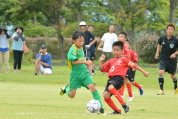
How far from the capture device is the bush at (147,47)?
121 feet

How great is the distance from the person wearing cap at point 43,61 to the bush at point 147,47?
17.9 m

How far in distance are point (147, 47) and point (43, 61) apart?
18.8 metres

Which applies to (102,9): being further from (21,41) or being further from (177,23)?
(21,41)

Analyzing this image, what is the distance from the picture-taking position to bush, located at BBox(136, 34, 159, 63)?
37.0 m

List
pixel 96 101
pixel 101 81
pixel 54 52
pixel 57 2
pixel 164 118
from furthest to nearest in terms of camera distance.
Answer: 1. pixel 54 52
2. pixel 57 2
3. pixel 101 81
4. pixel 96 101
5. pixel 164 118

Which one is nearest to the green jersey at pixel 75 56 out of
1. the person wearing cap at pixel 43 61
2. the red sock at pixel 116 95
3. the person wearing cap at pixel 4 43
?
the red sock at pixel 116 95

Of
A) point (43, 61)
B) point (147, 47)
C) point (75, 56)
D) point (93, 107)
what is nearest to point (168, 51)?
point (75, 56)

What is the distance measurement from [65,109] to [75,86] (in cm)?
64

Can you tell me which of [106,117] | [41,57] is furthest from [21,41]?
[106,117]

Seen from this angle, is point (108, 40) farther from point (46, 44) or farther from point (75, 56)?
point (46, 44)

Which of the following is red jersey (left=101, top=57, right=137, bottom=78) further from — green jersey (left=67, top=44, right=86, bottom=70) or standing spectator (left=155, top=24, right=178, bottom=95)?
standing spectator (left=155, top=24, right=178, bottom=95)

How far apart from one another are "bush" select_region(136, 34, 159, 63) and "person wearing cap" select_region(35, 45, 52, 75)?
17895 millimetres

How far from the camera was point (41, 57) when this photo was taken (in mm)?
A: 19875

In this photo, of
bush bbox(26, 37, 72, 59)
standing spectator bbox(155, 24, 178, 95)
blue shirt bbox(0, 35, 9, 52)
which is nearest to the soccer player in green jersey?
standing spectator bbox(155, 24, 178, 95)
